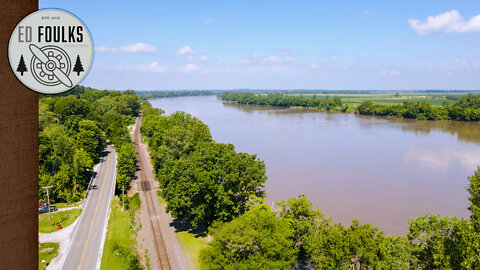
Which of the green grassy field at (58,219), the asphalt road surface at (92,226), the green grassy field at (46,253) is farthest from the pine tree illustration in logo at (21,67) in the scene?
the green grassy field at (58,219)

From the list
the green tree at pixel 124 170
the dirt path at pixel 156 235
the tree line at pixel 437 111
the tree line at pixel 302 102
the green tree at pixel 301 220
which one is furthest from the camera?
the tree line at pixel 302 102

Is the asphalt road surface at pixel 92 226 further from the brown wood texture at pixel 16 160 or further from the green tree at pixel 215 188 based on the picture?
the brown wood texture at pixel 16 160

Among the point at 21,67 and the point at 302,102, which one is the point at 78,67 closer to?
the point at 21,67

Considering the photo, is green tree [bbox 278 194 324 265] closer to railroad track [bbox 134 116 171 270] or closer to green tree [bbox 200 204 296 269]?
green tree [bbox 200 204 296 269]

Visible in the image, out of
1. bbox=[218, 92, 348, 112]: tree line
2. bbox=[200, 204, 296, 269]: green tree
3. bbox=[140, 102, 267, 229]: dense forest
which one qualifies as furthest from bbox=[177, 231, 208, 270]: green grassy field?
bbox=[218, 92, 348, 112]: tree line

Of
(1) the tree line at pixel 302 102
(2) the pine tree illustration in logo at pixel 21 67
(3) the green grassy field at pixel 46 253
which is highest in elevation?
(1) the tree line at pixel 302 102

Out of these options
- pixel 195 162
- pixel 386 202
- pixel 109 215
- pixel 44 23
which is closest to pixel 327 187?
pixel 386 202

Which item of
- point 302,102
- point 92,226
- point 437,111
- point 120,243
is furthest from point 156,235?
point 302,102
